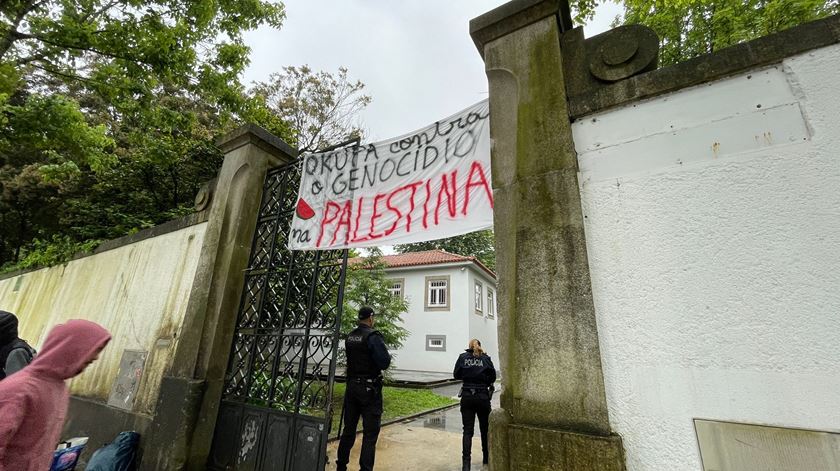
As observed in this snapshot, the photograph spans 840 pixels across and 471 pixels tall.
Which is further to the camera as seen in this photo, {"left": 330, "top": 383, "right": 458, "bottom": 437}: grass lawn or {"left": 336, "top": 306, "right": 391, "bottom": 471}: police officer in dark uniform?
{"left": 330, "top": 383, "right": 458, "bottom": 437}: grass lawn

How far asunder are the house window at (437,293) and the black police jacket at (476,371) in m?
12.0

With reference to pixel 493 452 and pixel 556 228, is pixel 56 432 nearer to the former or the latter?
pixel 493 452

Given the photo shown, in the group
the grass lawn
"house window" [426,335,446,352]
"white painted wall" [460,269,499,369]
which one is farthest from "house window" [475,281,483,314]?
the grass lawn

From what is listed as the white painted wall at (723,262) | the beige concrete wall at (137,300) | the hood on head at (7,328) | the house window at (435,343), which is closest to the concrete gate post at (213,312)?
the beige concrete wall at (137,300)

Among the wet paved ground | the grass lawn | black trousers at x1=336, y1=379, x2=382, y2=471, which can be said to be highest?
A: black trousers at x1=336, y1=379, x2=382, y2=471

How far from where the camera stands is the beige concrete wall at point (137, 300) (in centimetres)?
457

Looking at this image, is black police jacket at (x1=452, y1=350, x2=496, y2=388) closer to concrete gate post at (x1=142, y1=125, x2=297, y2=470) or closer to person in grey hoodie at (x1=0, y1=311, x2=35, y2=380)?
concrete gate post at (x1=142, y1=125, x2=297, y2=470)

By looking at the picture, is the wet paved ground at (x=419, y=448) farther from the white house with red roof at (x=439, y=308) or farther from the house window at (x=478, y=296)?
the house window at (x=478, y=296)

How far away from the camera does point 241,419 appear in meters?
3.87

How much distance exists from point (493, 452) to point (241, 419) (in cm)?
300

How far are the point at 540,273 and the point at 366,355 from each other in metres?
2.63

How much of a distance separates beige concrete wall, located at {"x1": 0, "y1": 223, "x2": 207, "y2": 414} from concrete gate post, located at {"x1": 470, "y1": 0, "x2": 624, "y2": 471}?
4.15m

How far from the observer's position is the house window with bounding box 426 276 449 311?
17.3 metres

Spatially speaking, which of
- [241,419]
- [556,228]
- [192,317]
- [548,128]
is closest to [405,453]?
[241,419]
